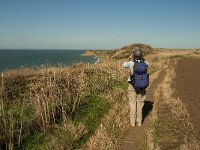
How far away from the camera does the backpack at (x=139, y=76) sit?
948 cm

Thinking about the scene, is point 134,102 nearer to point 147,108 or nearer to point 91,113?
point 91,113

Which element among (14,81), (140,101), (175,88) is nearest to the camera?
(140,101)

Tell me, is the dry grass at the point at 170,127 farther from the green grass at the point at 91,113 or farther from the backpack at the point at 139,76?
the green grass at the point at 91,113

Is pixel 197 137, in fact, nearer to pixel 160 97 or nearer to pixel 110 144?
pixel 110 144

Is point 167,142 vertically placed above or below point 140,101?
below

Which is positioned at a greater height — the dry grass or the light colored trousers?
the light colored trousers

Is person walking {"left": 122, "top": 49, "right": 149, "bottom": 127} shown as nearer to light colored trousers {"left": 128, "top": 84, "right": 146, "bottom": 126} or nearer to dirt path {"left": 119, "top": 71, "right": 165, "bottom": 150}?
light colored trousers {"left": 128, "top": 84, "right": 146, "bottom": 126}

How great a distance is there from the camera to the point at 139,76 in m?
9.59

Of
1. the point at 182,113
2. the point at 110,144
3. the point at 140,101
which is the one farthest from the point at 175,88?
the point at 110,144

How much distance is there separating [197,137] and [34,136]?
423 centimetres

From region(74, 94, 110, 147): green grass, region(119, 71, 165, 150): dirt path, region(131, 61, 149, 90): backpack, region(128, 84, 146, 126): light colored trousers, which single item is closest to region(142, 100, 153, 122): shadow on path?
region(119, 71, 165, 150): dirt path

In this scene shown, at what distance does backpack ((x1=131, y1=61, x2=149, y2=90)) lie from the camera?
9.48 meters

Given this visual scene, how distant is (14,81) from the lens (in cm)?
1428

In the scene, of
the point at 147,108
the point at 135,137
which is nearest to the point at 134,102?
the point at 135,137
